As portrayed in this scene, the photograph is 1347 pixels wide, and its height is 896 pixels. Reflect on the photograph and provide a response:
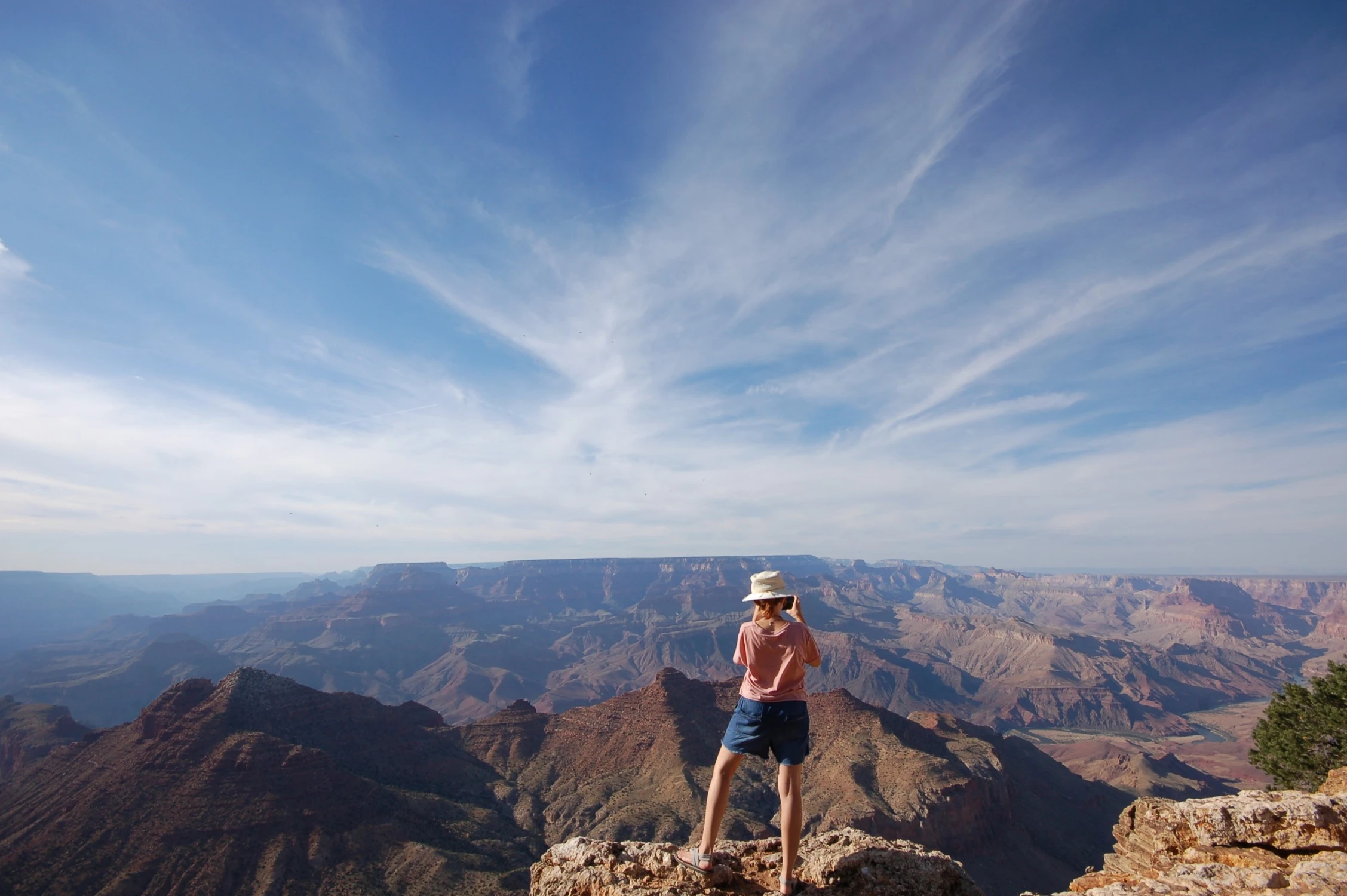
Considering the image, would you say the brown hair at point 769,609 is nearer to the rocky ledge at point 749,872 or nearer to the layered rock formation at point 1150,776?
the rocky ledge at point 749,872

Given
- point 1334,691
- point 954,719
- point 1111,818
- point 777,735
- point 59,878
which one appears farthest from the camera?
point 954,719

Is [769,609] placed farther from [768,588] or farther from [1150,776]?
[1150,776]

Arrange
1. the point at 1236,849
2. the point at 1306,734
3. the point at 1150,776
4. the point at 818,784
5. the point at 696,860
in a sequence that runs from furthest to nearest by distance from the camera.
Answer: the point at 1150,776, the point at 818,784, the point at 1306,734, the point at 1236,849, the point at 696,860

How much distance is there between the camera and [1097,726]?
196875mm

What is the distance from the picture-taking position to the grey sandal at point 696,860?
764 centimetres

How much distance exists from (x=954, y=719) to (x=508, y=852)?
7450 cm

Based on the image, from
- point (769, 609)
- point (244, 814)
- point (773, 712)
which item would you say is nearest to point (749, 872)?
point (773, 712)

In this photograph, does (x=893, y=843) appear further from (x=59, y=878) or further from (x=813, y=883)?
(x=59, y=878)

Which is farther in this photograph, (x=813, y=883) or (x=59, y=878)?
(x=59, y=878)

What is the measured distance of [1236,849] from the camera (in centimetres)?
882

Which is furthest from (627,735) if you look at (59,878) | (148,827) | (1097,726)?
(1097,726)

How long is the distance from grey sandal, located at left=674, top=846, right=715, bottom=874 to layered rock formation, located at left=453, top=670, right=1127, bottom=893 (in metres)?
52.3

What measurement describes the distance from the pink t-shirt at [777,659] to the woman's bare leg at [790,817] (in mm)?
837

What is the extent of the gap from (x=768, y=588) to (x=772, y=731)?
1.76m
